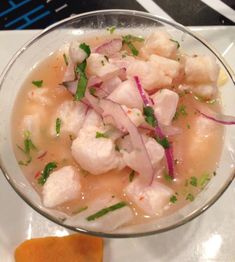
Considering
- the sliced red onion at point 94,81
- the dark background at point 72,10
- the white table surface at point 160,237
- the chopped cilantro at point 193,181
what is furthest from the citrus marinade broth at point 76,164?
the dark background at point 72,10

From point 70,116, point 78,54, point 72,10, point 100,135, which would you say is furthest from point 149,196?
point 72,10

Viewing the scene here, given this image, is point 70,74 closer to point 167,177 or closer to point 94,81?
point 94,81

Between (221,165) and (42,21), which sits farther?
(42,21)

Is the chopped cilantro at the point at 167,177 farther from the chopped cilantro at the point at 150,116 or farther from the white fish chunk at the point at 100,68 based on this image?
the white fish chunk at the point at 100,68

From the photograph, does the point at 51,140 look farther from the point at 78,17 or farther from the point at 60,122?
the point at 78,17

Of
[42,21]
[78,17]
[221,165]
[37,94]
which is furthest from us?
[42,21]

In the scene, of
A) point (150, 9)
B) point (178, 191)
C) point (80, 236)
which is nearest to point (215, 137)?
point (178, 191)
